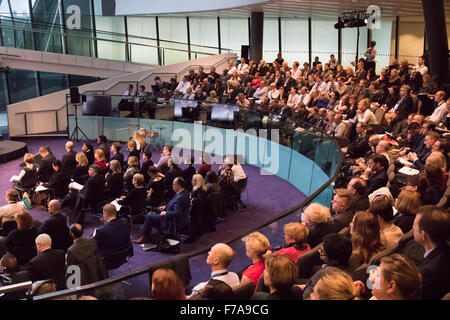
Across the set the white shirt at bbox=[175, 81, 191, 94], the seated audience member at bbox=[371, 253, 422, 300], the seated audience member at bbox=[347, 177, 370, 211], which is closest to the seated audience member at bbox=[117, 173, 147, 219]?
the seated audience member at bbox=[347, 177, 370, 211]

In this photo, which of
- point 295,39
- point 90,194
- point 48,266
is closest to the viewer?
point 48,266

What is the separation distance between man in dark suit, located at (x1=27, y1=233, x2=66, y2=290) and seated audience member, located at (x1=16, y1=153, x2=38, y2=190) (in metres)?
4.49

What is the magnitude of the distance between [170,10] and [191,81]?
4.81 meters

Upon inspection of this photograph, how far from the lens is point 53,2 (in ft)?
65.9

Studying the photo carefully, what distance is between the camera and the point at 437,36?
11.2 meters

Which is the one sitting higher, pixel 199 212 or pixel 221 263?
pixel 221 263

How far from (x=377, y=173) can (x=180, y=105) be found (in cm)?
864

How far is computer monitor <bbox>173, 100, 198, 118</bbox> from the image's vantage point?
46.3 feet

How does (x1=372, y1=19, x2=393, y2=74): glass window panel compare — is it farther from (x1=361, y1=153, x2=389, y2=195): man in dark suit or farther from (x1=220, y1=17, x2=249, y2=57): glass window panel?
(x1=361, y1=153, x2=389, y2=195): man in dark suit

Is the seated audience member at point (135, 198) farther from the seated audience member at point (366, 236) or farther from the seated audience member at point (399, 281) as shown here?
the seated audience member at point (399, 281)

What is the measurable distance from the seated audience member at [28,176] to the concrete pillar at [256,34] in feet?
39.6

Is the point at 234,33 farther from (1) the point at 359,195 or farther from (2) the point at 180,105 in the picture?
(1) the point at 359,195

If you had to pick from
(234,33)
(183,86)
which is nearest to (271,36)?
(234,33)

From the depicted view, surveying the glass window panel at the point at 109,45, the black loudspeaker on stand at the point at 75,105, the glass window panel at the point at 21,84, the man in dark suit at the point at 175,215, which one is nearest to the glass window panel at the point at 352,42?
the glass window panel at the point at 109,45
